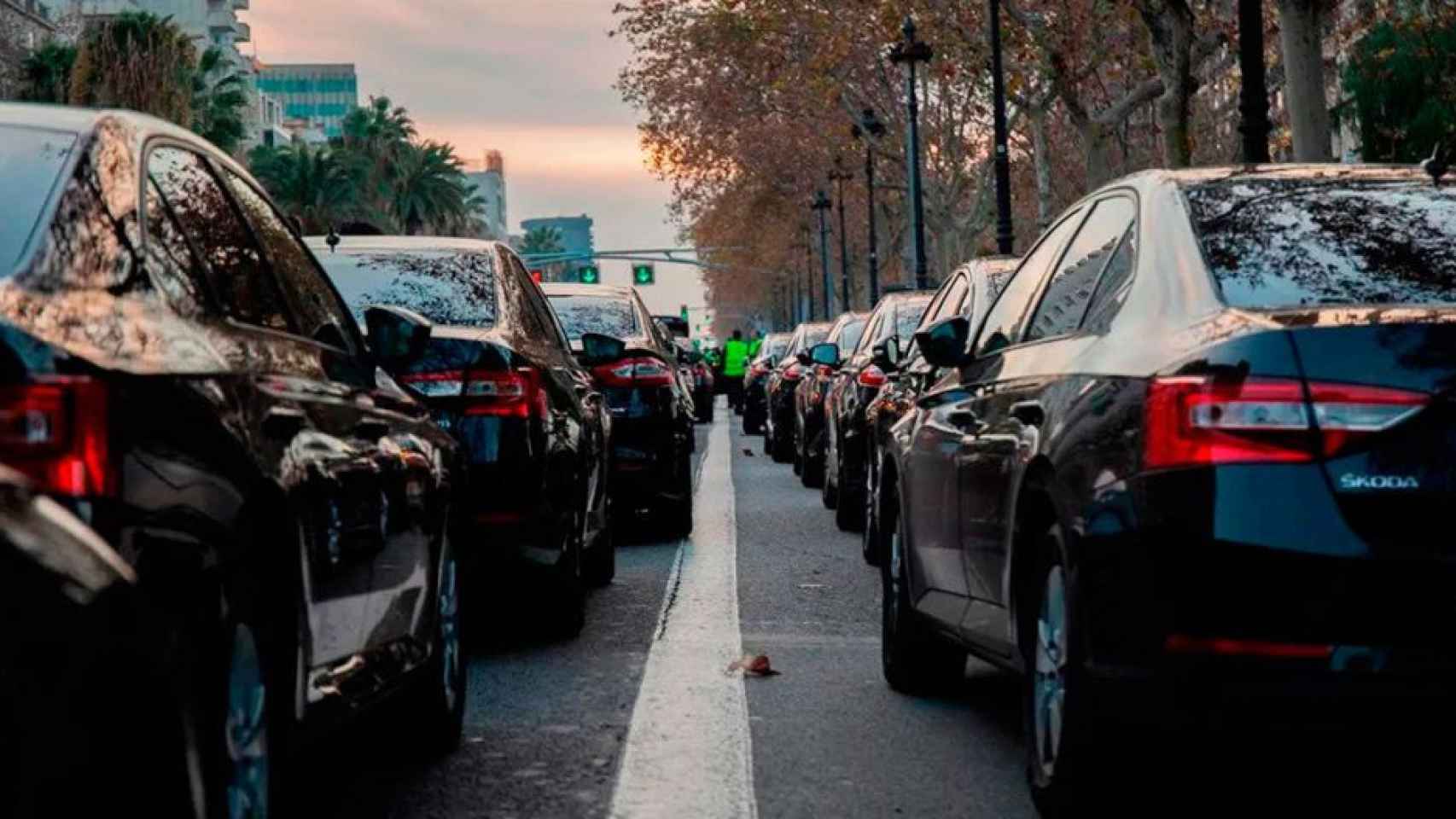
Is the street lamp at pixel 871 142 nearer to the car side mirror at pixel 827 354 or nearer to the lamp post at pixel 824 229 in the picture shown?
the lamp post at pixel 824 229

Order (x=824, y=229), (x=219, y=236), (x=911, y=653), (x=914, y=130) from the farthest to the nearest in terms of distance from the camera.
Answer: (x=824, y=229)
(x=914, y=130)
(x=911, y=653)
(x=219, y=236)

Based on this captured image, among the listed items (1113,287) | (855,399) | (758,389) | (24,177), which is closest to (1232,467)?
(1113,287)

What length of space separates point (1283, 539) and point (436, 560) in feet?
8.41

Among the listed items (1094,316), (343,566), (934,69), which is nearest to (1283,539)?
(1094,316)

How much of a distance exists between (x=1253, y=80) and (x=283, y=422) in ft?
57.0

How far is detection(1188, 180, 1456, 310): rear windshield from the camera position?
5.71 metres

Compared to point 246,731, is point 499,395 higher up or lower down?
higher up

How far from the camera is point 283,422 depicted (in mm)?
5082

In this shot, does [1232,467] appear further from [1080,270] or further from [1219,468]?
[1080,270]

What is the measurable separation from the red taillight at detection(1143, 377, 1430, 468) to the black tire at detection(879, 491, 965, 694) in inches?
128

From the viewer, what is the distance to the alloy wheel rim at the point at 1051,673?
585cm

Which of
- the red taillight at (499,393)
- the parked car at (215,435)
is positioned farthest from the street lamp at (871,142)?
the parked car at (215,435)

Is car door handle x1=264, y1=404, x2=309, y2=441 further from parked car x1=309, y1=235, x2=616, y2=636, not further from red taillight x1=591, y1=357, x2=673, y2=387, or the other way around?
red taillight x1=591, y1=357, x2=673, y2=387

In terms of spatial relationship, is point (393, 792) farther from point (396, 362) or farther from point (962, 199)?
point (962, 199)
